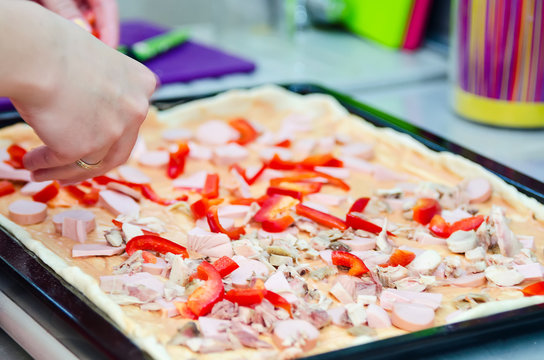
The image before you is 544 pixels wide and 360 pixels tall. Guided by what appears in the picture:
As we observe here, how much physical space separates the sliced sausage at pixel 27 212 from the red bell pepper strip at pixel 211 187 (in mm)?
277

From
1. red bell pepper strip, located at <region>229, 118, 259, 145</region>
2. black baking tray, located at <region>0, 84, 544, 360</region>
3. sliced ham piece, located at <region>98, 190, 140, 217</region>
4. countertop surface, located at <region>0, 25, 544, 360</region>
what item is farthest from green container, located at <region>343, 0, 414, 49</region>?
black baking tray, located at <region>0, 84, 544, 360</region>

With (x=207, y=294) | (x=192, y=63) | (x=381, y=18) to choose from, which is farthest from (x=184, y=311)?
(x=381, y=18)

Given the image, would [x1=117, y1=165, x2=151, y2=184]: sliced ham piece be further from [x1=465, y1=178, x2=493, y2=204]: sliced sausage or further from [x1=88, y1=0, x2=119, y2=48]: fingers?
[x1=465, y1=178, x2=493, y2=204]: sliced sausage

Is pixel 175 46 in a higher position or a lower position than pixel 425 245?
lower

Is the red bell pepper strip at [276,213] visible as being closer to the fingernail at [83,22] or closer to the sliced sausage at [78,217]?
the sliced sausage at [78,217]

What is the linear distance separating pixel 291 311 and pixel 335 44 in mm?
1558

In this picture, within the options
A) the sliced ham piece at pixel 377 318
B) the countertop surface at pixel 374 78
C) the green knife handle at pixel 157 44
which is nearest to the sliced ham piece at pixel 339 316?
the sliced ham piece at pixel 377 318

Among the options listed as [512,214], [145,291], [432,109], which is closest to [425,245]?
[512,214]

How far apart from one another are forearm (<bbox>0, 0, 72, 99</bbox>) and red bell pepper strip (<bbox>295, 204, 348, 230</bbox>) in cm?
53

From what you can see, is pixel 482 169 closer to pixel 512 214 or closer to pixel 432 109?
pixel 512 214

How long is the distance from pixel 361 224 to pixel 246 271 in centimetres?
24

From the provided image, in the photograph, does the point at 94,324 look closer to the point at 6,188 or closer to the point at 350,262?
the point at 350,262

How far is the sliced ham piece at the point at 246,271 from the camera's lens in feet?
3.39

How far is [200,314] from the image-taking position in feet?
3.12
